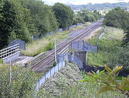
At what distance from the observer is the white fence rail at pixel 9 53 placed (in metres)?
32.6

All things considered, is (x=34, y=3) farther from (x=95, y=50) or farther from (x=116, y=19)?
(x=116, y=19)

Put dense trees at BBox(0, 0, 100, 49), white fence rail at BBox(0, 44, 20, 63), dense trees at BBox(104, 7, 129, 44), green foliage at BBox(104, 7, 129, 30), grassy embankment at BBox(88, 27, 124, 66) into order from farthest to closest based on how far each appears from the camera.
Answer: green foliage at BBox(104, 7, 129, 30)
dense trees at BBox(104, 7, 129, 44)
dense trees at BBox(0, 0, 100, 49)
grassy embankment at BBox(88, 27, 124, 66)
white fence rail at BBox(0, 44, 20, 63)

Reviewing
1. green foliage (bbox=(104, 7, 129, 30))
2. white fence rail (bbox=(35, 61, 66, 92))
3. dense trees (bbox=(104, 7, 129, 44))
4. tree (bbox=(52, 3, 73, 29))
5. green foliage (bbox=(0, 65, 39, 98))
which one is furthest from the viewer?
green foliage (bbox=(104, 7, 129, 30))

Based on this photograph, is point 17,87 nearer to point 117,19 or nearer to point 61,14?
point 61,14

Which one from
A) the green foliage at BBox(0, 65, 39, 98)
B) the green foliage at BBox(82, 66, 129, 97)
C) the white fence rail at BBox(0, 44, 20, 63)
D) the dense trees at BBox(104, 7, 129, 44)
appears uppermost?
the green foliage at BBox(82, 66, 129, 97)

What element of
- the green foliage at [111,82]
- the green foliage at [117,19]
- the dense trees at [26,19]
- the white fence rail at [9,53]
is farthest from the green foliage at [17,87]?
the green foliage at [117,19]

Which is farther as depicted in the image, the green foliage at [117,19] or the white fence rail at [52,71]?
the green foliage at [117,19]

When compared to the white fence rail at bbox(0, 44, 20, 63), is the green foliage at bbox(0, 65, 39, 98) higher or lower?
higher

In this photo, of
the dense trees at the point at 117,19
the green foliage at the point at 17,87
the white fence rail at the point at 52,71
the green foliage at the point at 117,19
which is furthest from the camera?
the green foliage at the point at 117,19

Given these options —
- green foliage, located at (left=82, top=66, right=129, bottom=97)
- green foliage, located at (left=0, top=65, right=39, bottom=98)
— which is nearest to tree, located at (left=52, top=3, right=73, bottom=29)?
green foliage, located at (left=0, top=65, right=39, bottom=98)

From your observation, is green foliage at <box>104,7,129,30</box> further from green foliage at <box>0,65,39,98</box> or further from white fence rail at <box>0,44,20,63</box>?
green foliage at <box>0,65,39,98</box>

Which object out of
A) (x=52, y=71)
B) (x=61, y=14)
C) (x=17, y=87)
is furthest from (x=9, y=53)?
(x=61, y=14)

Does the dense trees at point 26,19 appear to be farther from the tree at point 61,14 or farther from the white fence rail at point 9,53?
the white fence rail at point 9,53

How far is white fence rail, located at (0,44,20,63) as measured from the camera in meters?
32.6
